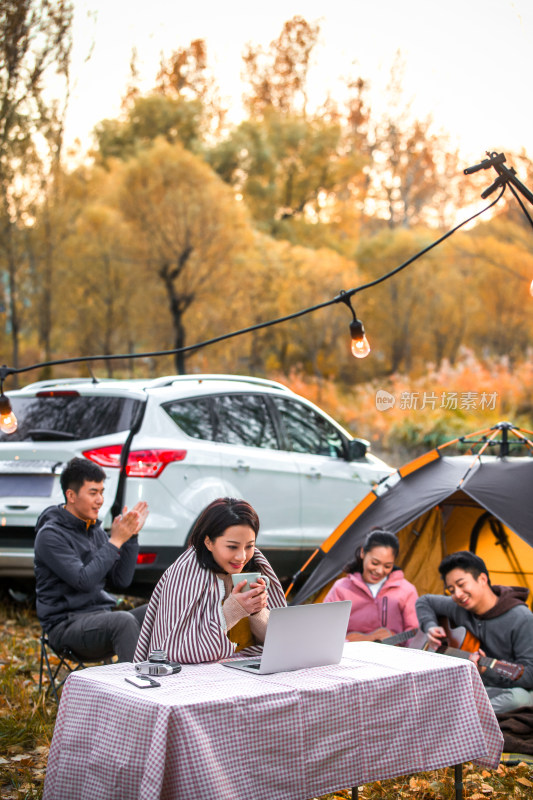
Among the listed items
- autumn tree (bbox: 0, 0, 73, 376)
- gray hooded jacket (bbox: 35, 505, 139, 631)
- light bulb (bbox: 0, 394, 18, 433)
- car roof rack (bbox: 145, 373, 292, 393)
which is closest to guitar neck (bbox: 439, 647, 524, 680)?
gray hooded jacket (bbox: 35, 505, 139, 631)

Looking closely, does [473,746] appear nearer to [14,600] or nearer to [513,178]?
[513,178]

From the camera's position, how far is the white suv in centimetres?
612

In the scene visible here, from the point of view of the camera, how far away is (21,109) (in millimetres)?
15430

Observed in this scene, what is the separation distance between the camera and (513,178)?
4.11m

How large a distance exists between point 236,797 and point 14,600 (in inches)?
211

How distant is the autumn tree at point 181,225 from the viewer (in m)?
18.8

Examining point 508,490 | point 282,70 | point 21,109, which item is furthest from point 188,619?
point 282,70

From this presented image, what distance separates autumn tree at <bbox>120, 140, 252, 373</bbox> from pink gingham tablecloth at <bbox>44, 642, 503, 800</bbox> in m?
15.9

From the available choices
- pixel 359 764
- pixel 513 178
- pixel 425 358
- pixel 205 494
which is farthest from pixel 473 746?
pixel 425 358

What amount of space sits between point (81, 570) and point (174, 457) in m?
1.74

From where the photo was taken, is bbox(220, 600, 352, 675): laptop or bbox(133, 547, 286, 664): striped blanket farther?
bbox(133, 547, 286, 664): striped blanket

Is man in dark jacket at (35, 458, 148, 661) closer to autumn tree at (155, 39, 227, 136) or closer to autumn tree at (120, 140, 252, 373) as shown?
autumn tree at (120, 140, 252, 373)

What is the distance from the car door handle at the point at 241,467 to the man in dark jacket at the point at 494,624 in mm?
2196

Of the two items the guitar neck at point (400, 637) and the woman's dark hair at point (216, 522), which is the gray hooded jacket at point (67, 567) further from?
the guitar neck at point (400, 637)
